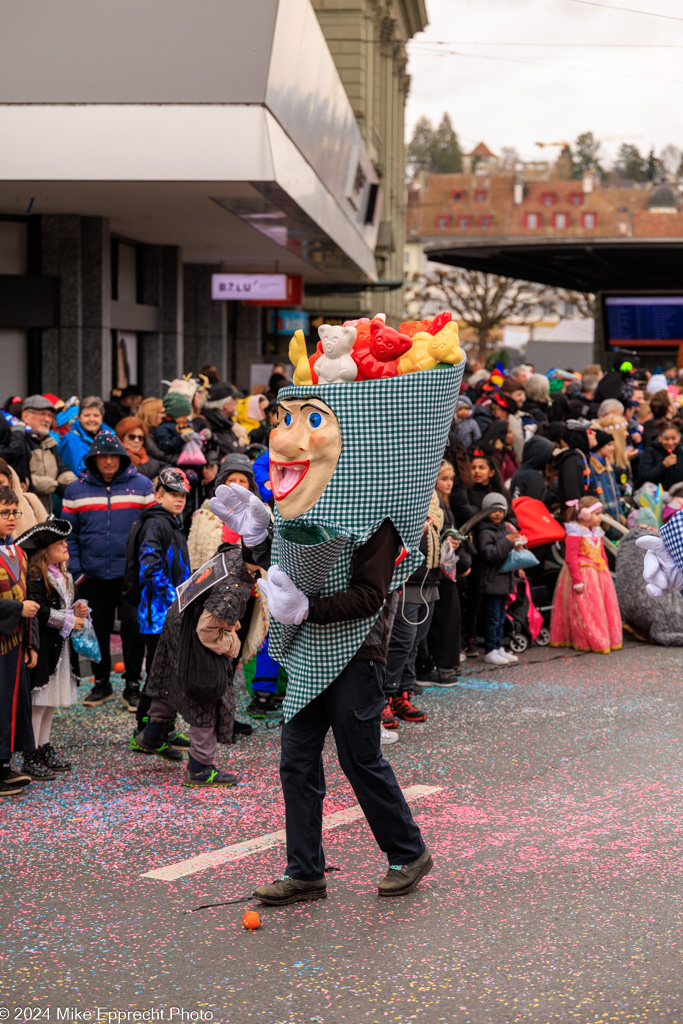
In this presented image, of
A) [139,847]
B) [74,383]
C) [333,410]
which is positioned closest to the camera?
[333,410]

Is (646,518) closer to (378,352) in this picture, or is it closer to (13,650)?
(13,650)

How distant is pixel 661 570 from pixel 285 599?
142 cm

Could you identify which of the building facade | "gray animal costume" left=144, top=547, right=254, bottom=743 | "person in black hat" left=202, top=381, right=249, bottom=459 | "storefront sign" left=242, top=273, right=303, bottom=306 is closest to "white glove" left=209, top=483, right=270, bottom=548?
"gray animal costume" left=144, top=547, right=254, bottom=743

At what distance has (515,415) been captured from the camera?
12.8 m

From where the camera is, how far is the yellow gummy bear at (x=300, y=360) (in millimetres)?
4973

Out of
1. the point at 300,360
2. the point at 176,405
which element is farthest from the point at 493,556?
the point at 300,360

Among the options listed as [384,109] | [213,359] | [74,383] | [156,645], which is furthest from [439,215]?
[156,645]

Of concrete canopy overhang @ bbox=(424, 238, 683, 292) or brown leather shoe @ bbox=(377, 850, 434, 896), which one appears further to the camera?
concrete canopy overhang @ bbox=(424, 238, 683, 292)

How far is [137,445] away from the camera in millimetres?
9750

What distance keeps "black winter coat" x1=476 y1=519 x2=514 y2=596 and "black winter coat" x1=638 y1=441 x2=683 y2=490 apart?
363 cm

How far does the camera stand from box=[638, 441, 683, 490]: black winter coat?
1256cm

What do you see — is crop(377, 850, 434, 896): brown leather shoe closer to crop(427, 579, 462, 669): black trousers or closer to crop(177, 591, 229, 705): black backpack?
crop(177, 591, 229, 705): black backpack

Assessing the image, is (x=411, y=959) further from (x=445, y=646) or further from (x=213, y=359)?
(x=213, y=359)

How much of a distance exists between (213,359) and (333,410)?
61.8 ft
